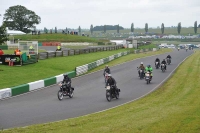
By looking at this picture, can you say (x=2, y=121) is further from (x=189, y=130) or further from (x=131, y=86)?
(x=131, y=86)

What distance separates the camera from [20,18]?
11706 cm

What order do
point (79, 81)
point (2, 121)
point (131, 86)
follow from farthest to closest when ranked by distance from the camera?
1. point (79, 81)
2. point (131, 86)
3. point (2, 121)

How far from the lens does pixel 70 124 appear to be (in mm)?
13359

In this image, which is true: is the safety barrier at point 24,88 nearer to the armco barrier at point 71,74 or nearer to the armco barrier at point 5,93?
the armco barrier at point 5,93

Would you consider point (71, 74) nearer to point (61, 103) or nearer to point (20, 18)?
point (61, 103)

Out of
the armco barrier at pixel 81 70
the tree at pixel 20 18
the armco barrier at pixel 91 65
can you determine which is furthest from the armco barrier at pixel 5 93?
the tree at pixel 20 18

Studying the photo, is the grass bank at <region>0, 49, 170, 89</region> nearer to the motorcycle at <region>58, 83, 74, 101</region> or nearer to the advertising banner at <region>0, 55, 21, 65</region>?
the advertising banner at <region>0, 55, 21, 65</region>

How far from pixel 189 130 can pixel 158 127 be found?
1.01 metres

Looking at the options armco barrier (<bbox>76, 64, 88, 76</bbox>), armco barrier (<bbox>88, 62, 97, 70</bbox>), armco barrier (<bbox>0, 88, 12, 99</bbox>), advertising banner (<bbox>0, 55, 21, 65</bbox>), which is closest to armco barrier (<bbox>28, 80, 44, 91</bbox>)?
armco barrier (<bbox>0, 88, 12, 99</bbox>)

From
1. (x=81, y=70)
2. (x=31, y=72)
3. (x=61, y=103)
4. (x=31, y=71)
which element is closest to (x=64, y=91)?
(x=61, y=103)

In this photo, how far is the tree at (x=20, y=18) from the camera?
117062 mm

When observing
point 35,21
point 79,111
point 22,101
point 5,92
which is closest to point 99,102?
point 79,111

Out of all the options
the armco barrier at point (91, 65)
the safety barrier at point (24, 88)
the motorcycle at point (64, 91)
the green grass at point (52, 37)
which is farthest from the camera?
the green grass at point (52, 37)

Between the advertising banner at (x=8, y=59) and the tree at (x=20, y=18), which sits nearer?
the advertising banner at (x=8, y=59)
